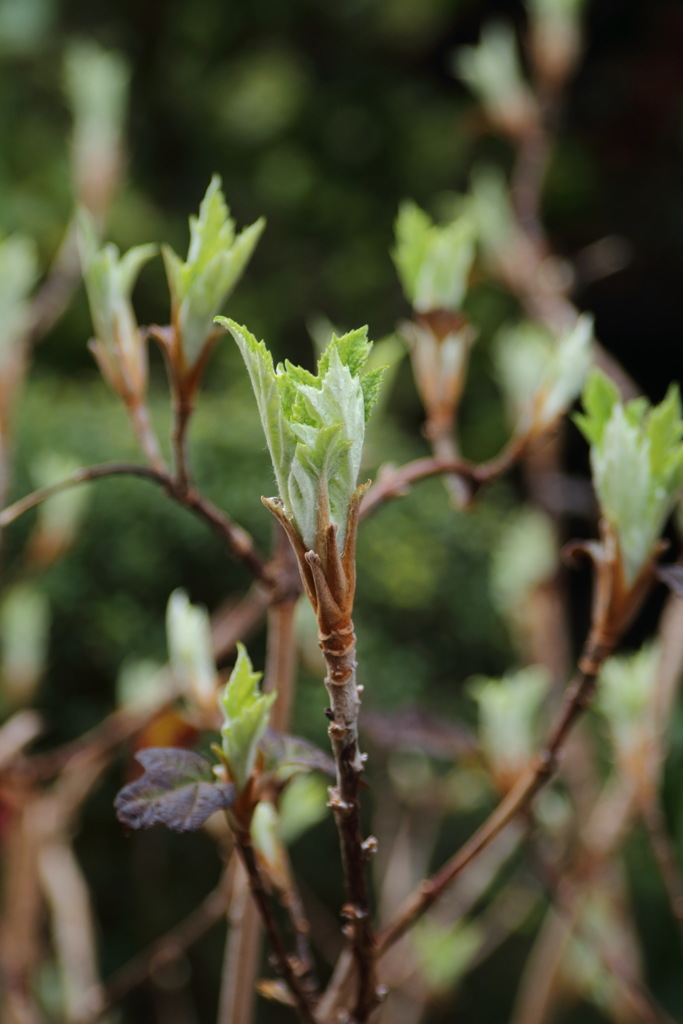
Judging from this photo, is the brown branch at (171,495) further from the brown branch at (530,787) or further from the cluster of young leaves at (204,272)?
the brown branch at (530,787)

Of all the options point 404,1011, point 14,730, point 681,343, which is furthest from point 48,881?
point 681,343

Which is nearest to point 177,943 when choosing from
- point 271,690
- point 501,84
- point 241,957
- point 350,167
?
point 241,957

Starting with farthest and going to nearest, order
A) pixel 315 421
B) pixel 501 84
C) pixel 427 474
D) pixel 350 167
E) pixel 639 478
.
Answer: pixel 350 167 → pixel 501 84 → pixel 427 474 → pixel 639 478 → pixel 315 421

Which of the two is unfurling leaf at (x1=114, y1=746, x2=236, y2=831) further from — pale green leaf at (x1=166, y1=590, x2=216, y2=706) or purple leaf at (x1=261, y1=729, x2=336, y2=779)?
pale green leaf at (x1=166, y1=590, x2=216, y2=706)

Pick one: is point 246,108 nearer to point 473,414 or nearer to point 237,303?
point 237,303

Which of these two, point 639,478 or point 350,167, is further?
point 350,167

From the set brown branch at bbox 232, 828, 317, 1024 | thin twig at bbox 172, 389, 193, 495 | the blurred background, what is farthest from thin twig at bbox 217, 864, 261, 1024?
the blurred background

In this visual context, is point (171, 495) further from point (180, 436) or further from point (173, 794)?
point (173, 794)

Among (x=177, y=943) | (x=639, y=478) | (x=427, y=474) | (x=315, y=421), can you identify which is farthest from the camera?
(x=177, y=943)
